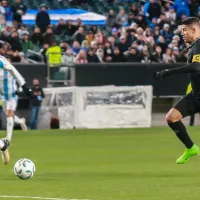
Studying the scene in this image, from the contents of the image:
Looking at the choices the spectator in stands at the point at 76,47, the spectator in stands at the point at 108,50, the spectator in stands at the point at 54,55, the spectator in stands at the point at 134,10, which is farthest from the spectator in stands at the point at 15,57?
the spectator in stands at the point at 134,10

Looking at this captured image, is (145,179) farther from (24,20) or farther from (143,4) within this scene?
(143,4)

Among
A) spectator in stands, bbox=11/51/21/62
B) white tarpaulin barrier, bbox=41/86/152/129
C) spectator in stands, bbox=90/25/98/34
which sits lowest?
white tarpaulin barrier, bbox=41/86/152/129

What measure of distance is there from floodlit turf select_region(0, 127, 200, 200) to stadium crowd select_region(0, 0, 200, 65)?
4.81 m

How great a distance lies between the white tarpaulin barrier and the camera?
1083 inches

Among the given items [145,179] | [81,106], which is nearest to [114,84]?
[81,106]

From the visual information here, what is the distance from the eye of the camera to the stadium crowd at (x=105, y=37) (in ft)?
98.1

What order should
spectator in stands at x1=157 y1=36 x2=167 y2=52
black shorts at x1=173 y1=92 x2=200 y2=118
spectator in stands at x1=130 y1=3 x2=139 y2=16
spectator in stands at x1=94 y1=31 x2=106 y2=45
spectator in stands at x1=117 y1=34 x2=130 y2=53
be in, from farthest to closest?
1. spectator in stands at x1=130 y1=3 x2=139 y2=16
2. spectator in stands at x1=157 y1=36 x2=167 y2=52
3. spectator in stands at x1=117 y1=34 x2=130 y2=53
4. spectator in stands at x1=94 y1=31 x2=106 y2=45
5. black shorts at x1=173 y1=92 x2=200 y2=118

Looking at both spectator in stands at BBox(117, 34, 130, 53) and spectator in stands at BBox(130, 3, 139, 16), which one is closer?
spectator in stands at BBox(117, 34, 130, 53)

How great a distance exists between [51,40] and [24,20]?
3145mm

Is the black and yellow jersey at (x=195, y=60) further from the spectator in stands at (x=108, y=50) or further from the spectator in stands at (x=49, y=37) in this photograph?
the spectator in stands at (x=49, y=37)

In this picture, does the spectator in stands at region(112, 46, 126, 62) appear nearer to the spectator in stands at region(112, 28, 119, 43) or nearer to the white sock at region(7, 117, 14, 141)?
the spectator in stands at region(112, 28, 119, 43)

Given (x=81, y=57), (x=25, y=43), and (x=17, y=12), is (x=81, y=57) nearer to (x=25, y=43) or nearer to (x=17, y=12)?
(x=25, y=43)

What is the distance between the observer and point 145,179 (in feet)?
44.5

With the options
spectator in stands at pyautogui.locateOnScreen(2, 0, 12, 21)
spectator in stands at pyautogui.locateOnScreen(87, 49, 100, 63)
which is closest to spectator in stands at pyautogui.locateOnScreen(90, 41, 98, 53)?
spectator in stands at pyautogui.locateOnScreen(87, 49, 100, 63)
